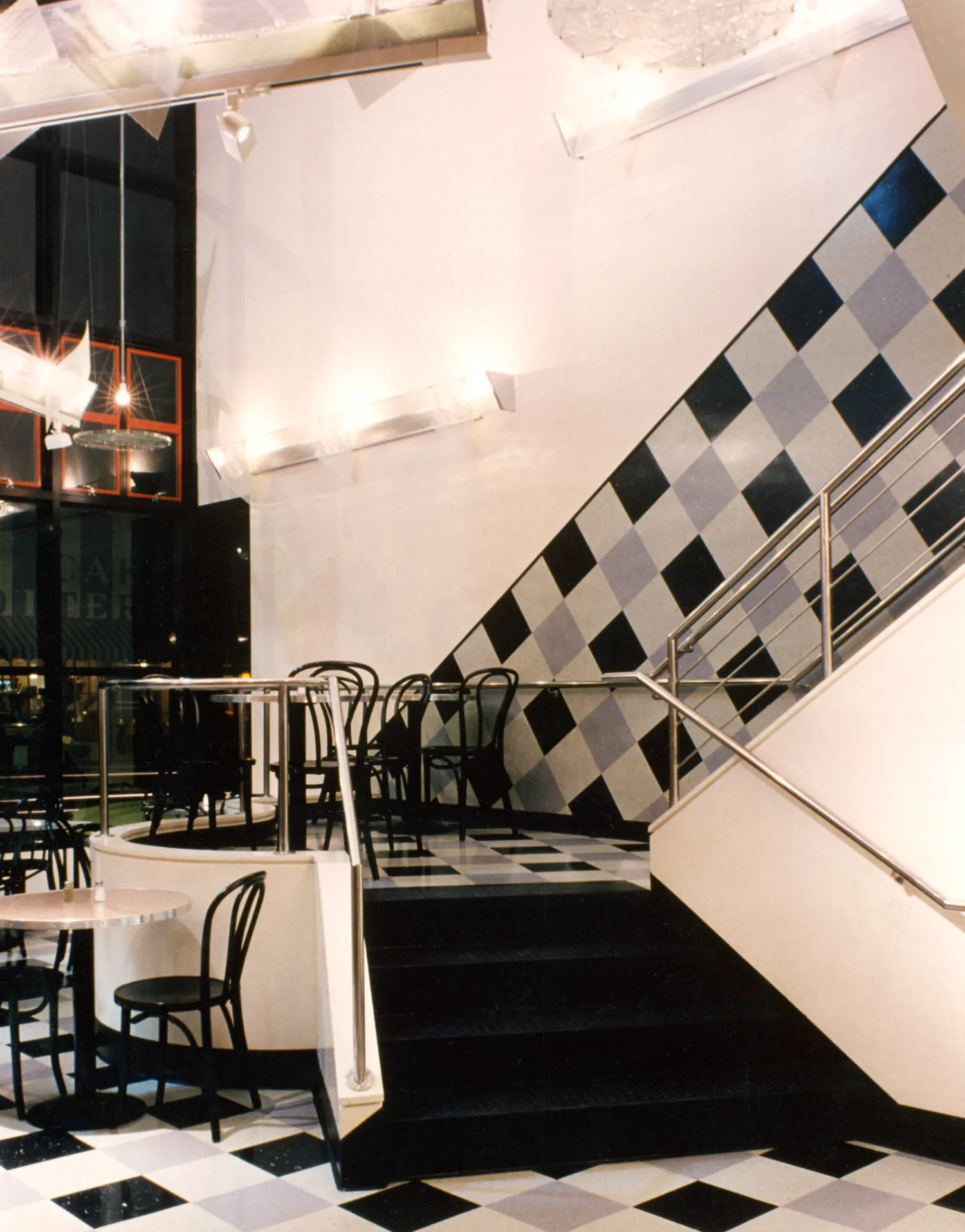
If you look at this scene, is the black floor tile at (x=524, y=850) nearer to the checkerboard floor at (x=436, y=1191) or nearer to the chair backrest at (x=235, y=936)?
the chair backrest at (x=235, y=936)

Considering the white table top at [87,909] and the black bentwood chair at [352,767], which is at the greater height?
the black bentwood chair at [352,767]

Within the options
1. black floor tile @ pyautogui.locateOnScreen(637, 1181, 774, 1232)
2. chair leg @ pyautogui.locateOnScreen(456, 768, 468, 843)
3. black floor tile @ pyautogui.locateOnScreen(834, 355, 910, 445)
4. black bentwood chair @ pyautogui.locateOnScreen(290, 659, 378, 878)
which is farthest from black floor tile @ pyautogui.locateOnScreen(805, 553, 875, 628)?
black floor tile @ pyautogui.locateOnScreen(637, 1181, 774, 1232)

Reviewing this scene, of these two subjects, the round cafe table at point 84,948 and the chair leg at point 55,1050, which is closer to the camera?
the round cafe table at point 84,948

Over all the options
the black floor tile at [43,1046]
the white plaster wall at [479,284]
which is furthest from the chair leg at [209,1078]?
the white plaster wall at [479,284]

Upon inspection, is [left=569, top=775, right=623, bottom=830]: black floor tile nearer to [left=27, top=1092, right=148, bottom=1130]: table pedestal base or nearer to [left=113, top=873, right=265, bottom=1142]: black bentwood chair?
[left=113, top=873, right=265, bottom=1142]: black bentwood chair

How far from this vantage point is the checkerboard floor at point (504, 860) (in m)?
4.57

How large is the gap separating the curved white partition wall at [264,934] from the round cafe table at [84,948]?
0.21 meters

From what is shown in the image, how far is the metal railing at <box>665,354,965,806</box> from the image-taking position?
4508 mm

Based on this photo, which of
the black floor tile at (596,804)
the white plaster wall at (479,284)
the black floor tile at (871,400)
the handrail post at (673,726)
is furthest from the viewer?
the black floor tile at (596,804)

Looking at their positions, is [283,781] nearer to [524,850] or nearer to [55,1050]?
[55,1050]

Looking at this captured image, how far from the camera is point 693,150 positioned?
19.1 ft

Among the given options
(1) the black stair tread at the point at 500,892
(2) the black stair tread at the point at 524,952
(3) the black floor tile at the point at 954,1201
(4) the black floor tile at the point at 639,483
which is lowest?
(3) the black floor tile at the point at 954,1201

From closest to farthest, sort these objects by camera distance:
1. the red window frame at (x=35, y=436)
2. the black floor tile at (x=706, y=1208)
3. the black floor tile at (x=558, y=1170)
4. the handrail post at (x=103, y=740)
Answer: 1. the black floor tile at (x=706, y=1208)
2. the black floor tile at (x=558, y=1170)
3. the handrail post at (x=103, y=740)
4. the red window frame at (x=35, y=436)

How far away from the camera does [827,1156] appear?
3338mm
